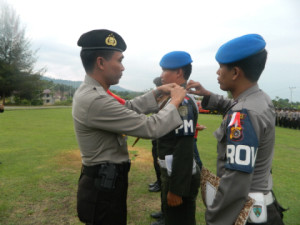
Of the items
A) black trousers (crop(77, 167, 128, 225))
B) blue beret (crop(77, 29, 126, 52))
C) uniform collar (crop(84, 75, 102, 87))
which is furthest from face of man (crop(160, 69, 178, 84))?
black trousers (crop(77, 167, 128, 225))

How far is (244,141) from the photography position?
132cm

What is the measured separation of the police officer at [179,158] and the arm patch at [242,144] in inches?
32.9

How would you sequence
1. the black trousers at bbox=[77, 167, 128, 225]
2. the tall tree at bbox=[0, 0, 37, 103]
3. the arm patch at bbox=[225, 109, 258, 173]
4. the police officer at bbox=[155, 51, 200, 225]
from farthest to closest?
the tall tree at bbox=[0, 0, 37, 103]
the police officer at bbox=[155, 51, 200, 225]
the black trousers at bbox=[77, 167, 128, 225]
the arm patch at bbox=[225, 109, 258, 173]

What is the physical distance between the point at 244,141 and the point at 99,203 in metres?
1.33

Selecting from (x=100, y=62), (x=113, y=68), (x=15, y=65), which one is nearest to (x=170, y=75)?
(x=113, y=68)

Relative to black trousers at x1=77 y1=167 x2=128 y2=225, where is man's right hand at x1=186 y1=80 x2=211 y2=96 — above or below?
above

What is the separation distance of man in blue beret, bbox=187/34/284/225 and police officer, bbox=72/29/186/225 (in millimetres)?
512

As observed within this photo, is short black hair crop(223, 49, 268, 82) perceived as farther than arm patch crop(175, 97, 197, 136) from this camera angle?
No

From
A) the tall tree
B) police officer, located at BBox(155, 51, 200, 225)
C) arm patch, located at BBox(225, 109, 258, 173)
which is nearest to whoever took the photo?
arm patch, located at BBox(225, 109, 258, 173)

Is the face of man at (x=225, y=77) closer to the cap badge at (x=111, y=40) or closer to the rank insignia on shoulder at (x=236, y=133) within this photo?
the rank insignia on shoulder at (x=236, y=133)

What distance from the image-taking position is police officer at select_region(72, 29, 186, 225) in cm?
177

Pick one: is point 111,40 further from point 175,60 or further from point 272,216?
point 272,216

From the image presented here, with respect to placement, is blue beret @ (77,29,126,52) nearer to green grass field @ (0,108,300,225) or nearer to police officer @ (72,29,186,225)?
police officer @ (72,29,186,225)

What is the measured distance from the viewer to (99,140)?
1.89m
